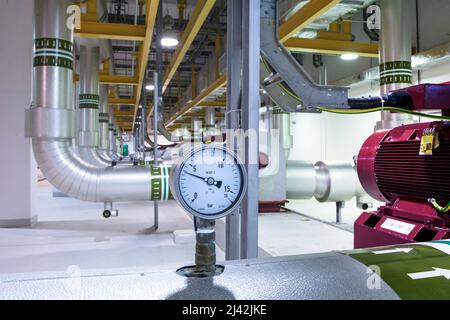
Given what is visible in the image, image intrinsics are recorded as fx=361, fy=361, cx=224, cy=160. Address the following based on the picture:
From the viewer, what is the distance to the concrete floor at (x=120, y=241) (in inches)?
98.4

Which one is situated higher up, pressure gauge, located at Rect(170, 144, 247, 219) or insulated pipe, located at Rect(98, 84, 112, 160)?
insulated pipe, located at Rect(98, 84, 112, 160)

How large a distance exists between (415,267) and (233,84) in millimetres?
1032

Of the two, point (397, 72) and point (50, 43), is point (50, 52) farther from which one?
point (397, 72)

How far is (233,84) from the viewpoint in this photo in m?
1.57

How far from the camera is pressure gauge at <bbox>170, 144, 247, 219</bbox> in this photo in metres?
0.85

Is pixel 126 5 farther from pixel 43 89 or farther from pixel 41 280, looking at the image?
pixel 41 280

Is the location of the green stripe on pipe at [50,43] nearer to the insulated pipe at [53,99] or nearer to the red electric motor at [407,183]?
the insulated pipe at [53,99]

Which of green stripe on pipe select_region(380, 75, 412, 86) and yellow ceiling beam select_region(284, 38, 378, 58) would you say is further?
yellow ceiling beam select_region(284, 38, 378, 58)

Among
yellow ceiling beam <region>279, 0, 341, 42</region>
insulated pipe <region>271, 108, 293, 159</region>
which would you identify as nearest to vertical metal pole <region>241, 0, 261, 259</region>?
yellow ceiling beam <region>279, 0, 341, 42</region>

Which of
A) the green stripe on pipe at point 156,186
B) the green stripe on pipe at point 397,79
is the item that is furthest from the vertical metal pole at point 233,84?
the green stripe on pipe at point 397,79

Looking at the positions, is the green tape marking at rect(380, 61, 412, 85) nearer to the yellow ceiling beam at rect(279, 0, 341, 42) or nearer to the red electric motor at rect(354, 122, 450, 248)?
the yellow ceiling beam at rect(279, 0, 341, 42)

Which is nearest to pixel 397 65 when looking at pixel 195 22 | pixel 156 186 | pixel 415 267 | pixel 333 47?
pixel 333 47

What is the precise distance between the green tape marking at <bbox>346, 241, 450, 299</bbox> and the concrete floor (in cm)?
129
